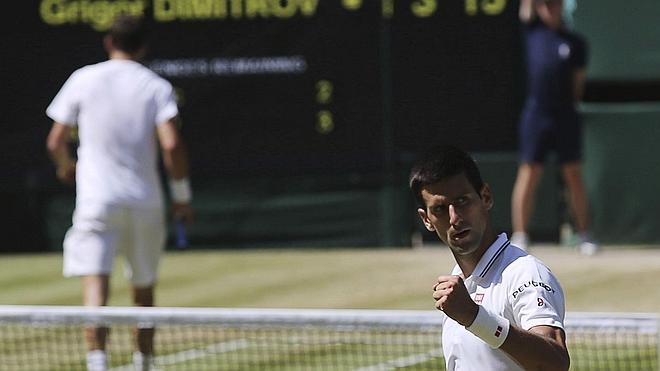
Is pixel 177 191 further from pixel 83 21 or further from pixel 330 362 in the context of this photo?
pixel 83 21

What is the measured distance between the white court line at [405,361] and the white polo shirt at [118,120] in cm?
154

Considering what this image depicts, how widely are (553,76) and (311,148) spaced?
2.16 m

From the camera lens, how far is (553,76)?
12727mm

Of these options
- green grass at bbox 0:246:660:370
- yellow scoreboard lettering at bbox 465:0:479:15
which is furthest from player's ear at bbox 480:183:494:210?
yellow scoreboard lettering at bbox 465:0:479:15

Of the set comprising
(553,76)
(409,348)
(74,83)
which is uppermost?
(74,83)

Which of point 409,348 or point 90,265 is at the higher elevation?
point 90,265

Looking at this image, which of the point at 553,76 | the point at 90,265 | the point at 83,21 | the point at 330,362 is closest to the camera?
the point at 90,265

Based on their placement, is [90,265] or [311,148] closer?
[90,265]

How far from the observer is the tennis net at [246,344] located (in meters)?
6.94

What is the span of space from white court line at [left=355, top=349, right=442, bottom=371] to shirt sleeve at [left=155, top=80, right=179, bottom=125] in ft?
5.80

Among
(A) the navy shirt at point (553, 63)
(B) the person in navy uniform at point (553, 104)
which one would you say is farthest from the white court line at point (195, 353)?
(A) the navy shirt at point (553, 63)

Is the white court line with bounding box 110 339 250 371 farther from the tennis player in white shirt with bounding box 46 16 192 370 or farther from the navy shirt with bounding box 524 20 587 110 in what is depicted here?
the navy shirt with bounding box 524 20 587 110

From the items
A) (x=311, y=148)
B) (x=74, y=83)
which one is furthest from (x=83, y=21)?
(x=74, y=83)

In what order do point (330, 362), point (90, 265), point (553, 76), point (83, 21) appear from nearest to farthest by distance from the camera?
point (90, 265), point (330, 362), point (553, 76), point (83, 21)
